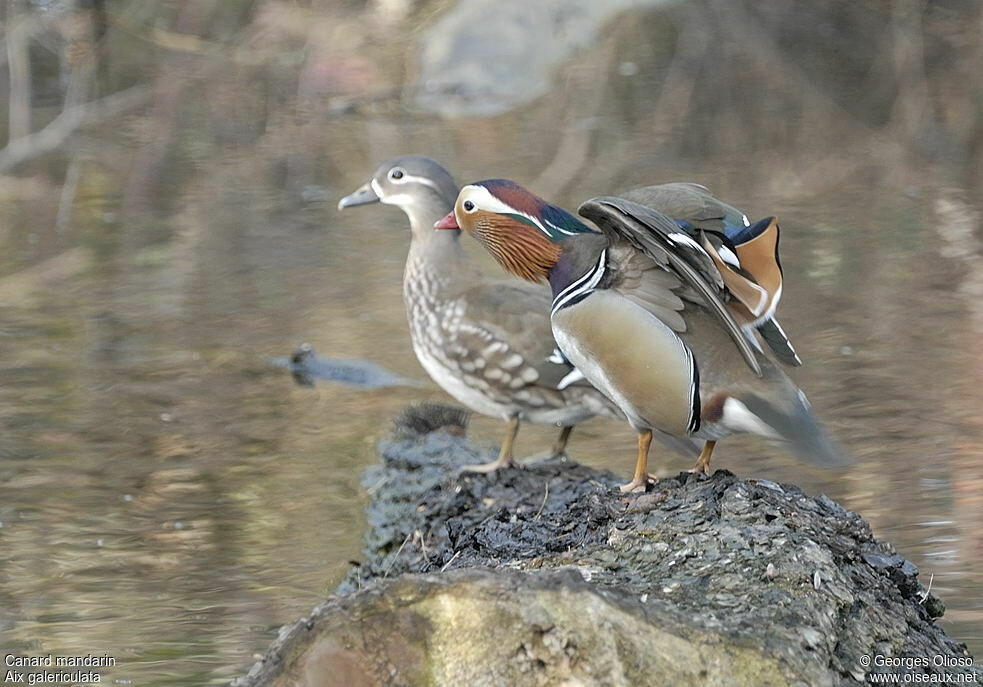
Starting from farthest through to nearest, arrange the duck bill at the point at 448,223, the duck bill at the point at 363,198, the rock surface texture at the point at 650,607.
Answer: the duck bill at the point at 363,198, the duck bill at the point at 448,223, the rock surface texture at the point at 650,607

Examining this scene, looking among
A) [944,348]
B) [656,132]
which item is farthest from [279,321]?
[656,132]

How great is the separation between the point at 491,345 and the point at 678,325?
182 centimetres

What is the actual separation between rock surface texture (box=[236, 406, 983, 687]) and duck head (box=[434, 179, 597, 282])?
0.71 meters

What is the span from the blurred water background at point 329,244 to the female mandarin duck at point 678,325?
44.8 inches

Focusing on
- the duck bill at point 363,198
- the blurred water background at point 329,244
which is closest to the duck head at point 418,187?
the duck bill at point 363,198

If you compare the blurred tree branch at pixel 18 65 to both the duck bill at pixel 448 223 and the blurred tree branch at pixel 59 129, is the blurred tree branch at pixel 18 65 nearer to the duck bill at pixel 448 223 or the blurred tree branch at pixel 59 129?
the blurred tree branch at pixel 59 129

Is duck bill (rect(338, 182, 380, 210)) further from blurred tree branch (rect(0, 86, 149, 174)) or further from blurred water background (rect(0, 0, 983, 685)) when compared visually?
blurred tree branch (rect(0, 86, 149, 174))

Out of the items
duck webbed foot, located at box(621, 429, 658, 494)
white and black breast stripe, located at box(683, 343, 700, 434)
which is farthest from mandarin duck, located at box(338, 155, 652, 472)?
white and black breast stripe, located at box(683, 343, 700, 434)

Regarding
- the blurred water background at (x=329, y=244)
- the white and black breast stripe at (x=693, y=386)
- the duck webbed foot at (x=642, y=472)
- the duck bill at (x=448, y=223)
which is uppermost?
the white and black breast stripe at (x=693, y=386)

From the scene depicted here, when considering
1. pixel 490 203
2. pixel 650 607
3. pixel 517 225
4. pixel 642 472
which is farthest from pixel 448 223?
pixel 650 607

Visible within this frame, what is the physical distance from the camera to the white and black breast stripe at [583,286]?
404 cm

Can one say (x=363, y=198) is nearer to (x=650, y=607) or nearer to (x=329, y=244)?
(x=329, y=244)

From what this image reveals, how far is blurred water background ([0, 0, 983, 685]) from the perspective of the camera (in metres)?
5.67

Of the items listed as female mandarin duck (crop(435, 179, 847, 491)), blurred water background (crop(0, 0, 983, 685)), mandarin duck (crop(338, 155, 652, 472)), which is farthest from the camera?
blurred water background (crop(0, 0, 983, 685))
